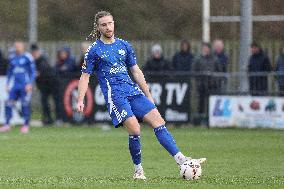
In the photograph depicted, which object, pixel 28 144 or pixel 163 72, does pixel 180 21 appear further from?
pixel 28 144

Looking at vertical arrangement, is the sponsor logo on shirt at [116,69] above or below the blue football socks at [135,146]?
above

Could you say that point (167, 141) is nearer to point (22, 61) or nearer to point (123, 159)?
point (123, 159)

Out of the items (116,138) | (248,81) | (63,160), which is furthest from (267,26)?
(63,160)

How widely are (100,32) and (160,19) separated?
99.1ft

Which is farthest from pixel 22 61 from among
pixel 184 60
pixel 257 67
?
pixel 257 67

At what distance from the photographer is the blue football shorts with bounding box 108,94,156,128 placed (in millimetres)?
14344

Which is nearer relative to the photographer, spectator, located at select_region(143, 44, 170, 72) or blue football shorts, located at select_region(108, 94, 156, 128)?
blue football shorts, located at select_region(108, 94, 156, 128)

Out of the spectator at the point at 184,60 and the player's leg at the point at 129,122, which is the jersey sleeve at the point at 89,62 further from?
the spectator at the point at 184,60

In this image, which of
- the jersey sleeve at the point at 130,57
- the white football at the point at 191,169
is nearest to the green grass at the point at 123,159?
the white football at the point at 191,169

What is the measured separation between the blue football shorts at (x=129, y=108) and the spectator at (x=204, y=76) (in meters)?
12.3

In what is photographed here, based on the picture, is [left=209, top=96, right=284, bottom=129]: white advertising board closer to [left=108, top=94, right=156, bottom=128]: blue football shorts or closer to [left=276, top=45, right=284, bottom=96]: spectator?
[left=276, top=45, right=284, bottom=96]: spectator

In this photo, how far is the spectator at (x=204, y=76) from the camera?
88.0 feet

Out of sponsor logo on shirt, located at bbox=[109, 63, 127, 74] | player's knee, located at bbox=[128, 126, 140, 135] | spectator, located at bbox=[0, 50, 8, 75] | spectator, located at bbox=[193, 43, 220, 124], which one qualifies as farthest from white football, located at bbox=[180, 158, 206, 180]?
spectator, located at bbox=[0, 50, 8, 75]

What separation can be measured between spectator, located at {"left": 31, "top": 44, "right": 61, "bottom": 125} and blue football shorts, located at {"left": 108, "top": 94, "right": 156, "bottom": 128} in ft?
46.4
